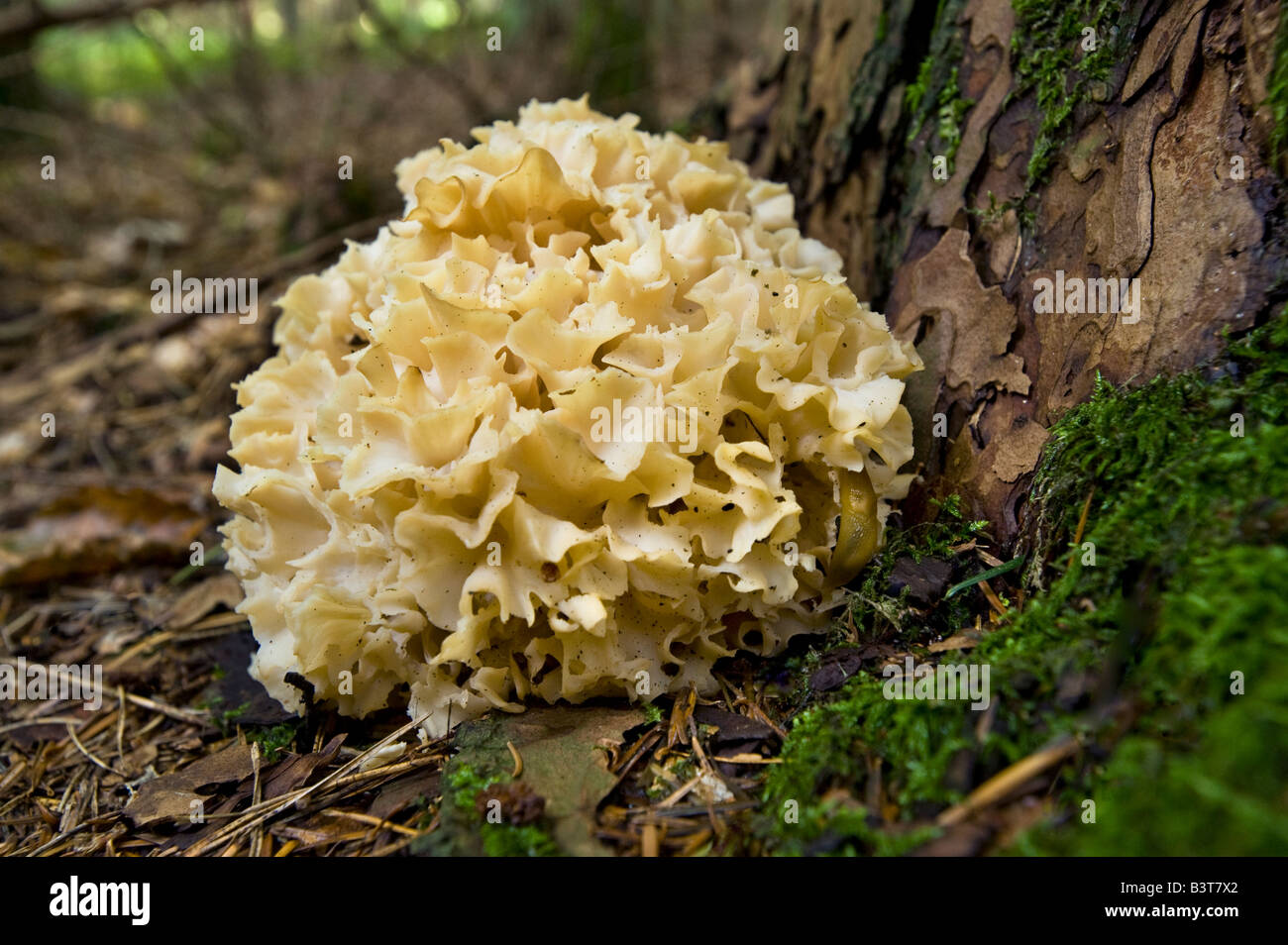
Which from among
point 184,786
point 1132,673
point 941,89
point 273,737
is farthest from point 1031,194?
point 184,786

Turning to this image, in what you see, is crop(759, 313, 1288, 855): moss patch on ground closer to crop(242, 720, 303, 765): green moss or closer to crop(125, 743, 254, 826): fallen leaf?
crop(242, 720, 303, 765): green moss

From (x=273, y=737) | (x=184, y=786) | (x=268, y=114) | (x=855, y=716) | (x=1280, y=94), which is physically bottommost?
(x=184, y=786)

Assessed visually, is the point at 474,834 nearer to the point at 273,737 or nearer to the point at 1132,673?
the point at 273,737

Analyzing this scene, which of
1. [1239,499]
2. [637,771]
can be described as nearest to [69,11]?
[637,771]

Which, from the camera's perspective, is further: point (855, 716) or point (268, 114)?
point (268, 114)

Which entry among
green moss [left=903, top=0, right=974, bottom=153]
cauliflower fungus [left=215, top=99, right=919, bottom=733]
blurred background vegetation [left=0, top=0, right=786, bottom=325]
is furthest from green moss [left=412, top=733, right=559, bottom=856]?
blurred background vegetation [left=0, top=0, right=786, bottom=325]
